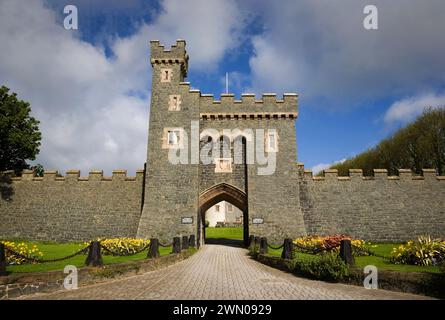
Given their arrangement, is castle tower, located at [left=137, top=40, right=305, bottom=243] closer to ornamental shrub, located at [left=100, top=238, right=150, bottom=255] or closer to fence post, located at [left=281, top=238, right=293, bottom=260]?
ornamental shrub, located at [left=100, top=238, right=150, bottom=255]

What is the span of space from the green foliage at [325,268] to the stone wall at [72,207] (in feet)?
41.8

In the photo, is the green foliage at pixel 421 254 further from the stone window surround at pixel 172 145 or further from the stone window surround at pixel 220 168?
the stone window surround at pixel 172 145

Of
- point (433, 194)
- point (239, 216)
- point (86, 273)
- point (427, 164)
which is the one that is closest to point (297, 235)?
point (433, 194)

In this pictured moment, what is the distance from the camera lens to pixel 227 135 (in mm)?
20031

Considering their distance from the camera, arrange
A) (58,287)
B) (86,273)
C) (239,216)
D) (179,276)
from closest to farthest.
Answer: (58,287) → (86,273) → (179,276) → (239,216)

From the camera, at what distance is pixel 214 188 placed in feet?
64.4

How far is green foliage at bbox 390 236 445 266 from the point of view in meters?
8.58

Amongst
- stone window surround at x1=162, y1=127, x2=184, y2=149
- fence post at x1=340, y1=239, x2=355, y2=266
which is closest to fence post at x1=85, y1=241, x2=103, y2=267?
fence post at x1=340, y1=239, x2=355, y2=266

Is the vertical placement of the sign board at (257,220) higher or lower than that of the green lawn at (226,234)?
higher

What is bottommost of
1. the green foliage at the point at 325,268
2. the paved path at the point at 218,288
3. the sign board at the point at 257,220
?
the paved path at the point at 218,288

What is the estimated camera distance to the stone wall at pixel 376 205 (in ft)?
61.1

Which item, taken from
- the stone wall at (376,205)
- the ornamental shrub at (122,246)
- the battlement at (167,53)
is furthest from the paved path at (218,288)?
the battlement at (167,53)
